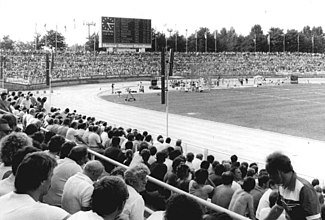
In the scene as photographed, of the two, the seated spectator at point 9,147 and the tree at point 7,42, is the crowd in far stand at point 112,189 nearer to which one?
the seated spectator at point 9,147

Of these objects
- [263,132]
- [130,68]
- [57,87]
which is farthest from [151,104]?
[130,68]

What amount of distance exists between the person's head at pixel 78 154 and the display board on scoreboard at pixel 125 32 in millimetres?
75440

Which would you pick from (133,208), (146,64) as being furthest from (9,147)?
(146,64)

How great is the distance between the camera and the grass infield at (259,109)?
114 feet

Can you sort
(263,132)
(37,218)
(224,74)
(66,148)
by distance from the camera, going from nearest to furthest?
(37,218)
(66,148)
(263,132)
(224,74)

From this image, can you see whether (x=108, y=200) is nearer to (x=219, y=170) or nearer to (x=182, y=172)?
(x=182, y=172)

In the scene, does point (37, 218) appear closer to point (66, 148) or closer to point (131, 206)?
point (131, 206)

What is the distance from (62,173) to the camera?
7.00m

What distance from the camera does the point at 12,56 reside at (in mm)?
82125

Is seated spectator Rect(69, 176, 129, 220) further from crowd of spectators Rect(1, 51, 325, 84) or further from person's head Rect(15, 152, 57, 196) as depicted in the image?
crowd of spectators Rect(1, 51, 325, 84)

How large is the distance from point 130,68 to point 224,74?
21.4 meters

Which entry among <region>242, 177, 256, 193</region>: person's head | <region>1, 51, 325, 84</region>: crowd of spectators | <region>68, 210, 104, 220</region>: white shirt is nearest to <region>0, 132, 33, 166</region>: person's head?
<region>68, 210, 104, 220</region>: white shirt

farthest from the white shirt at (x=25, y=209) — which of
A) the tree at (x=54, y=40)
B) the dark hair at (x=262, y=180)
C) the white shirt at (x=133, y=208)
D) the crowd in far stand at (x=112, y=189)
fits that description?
the tree at (x=54, y=40)

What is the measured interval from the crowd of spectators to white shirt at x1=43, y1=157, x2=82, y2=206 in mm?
62236
